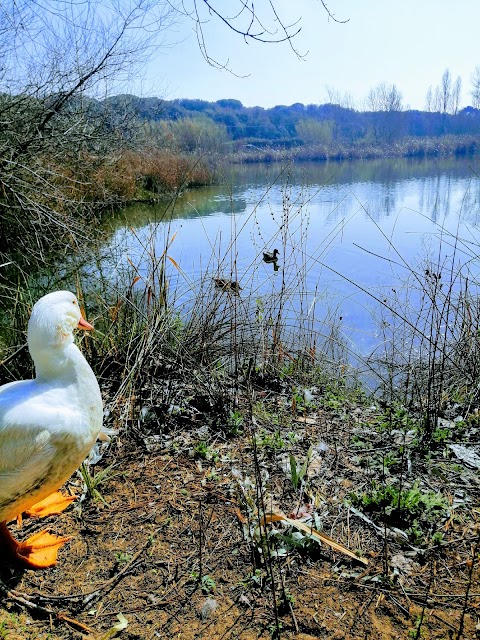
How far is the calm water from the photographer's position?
4668 millimetres

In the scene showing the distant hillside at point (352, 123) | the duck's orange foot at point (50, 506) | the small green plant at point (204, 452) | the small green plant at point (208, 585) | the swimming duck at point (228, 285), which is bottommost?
the small green plant at point (208, 585)

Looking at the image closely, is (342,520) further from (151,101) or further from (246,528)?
(151,101)

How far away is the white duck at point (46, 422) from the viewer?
1.87 metres

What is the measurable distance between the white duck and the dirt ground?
0.73 ft

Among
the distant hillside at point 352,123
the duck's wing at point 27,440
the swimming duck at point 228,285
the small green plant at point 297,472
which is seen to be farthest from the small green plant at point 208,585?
the distant hillside at point 352,123

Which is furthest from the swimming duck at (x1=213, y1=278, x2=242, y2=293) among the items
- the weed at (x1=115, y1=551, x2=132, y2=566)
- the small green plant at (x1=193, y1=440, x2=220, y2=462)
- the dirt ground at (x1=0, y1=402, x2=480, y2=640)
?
the weed at (x1=115, y1=551, x2=132, y2=566)

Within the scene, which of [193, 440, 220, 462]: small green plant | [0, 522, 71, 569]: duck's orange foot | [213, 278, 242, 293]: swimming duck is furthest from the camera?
[213, 278, 242, 293]: swimming duck

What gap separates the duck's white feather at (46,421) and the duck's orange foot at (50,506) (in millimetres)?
398

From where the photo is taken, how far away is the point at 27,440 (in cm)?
186

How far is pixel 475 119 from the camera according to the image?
6400cm

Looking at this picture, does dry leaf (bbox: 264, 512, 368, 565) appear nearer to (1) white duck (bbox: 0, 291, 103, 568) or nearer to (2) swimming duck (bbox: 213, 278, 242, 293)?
(1) white duck (bbox: 0, 291, 103, 568)

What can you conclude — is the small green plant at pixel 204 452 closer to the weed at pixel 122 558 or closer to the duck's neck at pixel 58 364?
the weed at pixel 122 558

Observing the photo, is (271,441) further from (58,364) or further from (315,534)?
(58,364)

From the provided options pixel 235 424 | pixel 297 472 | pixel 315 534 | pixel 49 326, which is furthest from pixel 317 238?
pixel 49 326
